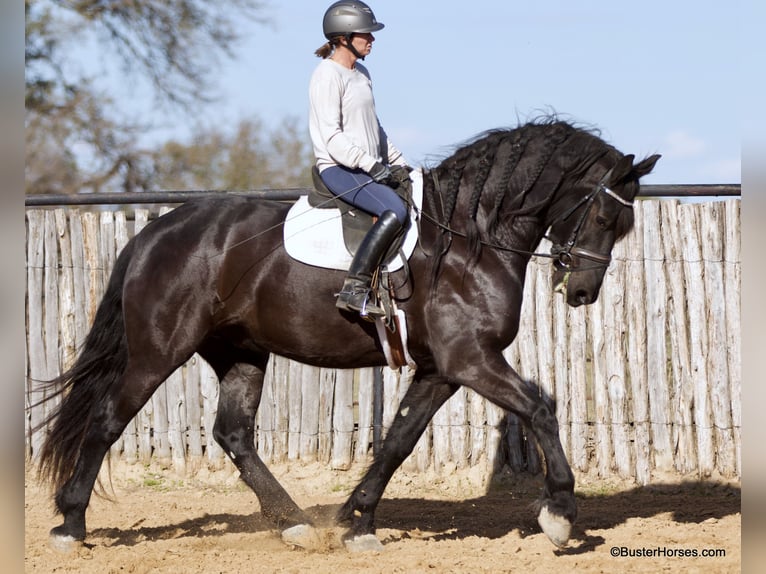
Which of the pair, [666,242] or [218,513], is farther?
[666,242]

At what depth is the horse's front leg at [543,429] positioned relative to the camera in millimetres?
4898

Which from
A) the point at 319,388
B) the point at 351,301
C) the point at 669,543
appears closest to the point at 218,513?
the point at 319,388

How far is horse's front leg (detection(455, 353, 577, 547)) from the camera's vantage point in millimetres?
4898

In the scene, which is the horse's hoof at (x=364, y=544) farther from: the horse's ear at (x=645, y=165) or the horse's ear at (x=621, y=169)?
the horse's ear at (x=645, y=165)

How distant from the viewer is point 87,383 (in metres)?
5.96

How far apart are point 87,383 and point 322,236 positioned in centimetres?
202

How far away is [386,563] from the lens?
514 centimetres

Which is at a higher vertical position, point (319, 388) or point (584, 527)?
point (319, 388)

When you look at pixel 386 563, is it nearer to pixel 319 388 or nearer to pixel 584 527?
pixel 584 527

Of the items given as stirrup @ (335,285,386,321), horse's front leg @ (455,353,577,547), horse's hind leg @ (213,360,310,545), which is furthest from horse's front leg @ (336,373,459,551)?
stirrup @ (335,285,386,321)

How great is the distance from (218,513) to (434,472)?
1.98 meters

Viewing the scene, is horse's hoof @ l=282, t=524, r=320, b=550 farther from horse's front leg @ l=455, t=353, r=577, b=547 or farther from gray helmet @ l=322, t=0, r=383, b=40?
gray helmet @ l=322, t=0, r=383, b=40

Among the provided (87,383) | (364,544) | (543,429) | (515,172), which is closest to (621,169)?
(515,172)

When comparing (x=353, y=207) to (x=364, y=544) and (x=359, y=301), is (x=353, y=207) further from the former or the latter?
(x=364, y=544)
